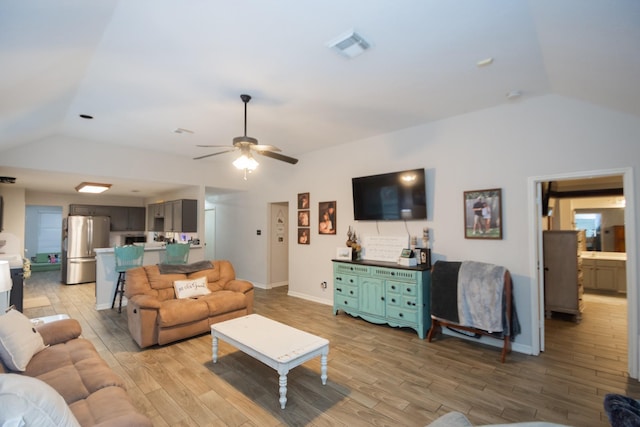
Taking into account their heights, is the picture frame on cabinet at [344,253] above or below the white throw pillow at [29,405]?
above

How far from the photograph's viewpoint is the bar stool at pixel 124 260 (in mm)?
4902

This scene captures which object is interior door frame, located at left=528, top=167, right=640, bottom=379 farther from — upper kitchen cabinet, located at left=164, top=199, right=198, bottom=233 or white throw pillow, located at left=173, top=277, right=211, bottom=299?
upper kitchen cabinet, located at left=164, top=199, right=198, bottom=233

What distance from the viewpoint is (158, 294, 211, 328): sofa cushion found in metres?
3.44

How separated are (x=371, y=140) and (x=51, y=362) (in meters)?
4.52

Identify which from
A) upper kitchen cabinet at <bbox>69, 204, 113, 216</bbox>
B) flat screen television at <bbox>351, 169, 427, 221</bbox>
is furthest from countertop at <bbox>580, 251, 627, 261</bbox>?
upper kitchen cabinet at <bbox>69, 204, 113, 216</bbox>

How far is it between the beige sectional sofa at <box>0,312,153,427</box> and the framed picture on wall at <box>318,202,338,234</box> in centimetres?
371

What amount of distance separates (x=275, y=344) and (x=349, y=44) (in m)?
2.58

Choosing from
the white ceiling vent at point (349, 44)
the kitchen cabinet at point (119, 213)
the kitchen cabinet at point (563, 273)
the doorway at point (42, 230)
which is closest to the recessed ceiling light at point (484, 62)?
the white ceiling vent at point (349, 44)

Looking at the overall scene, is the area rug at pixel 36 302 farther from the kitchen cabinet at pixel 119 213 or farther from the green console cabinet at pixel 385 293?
the green console cabinet at pixel 385 293

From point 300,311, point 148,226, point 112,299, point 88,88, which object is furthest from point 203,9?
point 148,226

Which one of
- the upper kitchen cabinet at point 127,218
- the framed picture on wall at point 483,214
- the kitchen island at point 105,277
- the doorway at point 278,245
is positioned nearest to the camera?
the framed picture on wall at point 483,214

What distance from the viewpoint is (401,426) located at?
216cm

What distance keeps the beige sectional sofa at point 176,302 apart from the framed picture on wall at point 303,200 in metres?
1.97

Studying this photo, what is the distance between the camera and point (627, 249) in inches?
114
